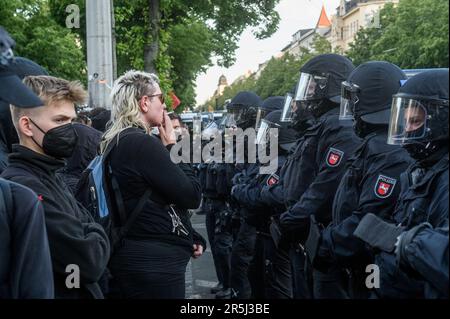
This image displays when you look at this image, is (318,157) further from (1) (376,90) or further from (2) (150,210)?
(2) (150,210)

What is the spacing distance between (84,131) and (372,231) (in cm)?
308

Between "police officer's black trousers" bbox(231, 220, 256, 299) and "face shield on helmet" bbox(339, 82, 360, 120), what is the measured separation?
8.75 ft

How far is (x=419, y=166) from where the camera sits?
3334mm

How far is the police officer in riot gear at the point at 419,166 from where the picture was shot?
3.04 m

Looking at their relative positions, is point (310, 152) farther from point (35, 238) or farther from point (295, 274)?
point (35, 238)

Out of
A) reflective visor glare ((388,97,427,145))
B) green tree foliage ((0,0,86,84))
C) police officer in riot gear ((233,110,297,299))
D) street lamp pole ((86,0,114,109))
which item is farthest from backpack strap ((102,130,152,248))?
green tree foliage ((0,0,86,84))

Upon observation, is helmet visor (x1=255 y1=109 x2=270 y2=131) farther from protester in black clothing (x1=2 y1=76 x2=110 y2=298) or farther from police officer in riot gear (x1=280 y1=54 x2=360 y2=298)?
protester in black clothing (x1=2 y1=76 x2=110 y2=298)

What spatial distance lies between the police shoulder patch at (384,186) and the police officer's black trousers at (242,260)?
3390mm

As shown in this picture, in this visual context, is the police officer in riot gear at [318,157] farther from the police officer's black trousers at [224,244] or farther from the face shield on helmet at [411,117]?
the police officer's black trousers at [224,244]

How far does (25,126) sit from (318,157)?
2.51 m

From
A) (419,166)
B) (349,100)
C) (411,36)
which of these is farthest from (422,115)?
(411,36)

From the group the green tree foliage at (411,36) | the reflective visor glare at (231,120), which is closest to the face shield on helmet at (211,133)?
the reflective visor glare at (231,120)

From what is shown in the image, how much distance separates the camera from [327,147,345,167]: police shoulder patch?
4.68m

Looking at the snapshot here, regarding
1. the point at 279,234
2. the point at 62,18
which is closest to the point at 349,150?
the point at 279,234
